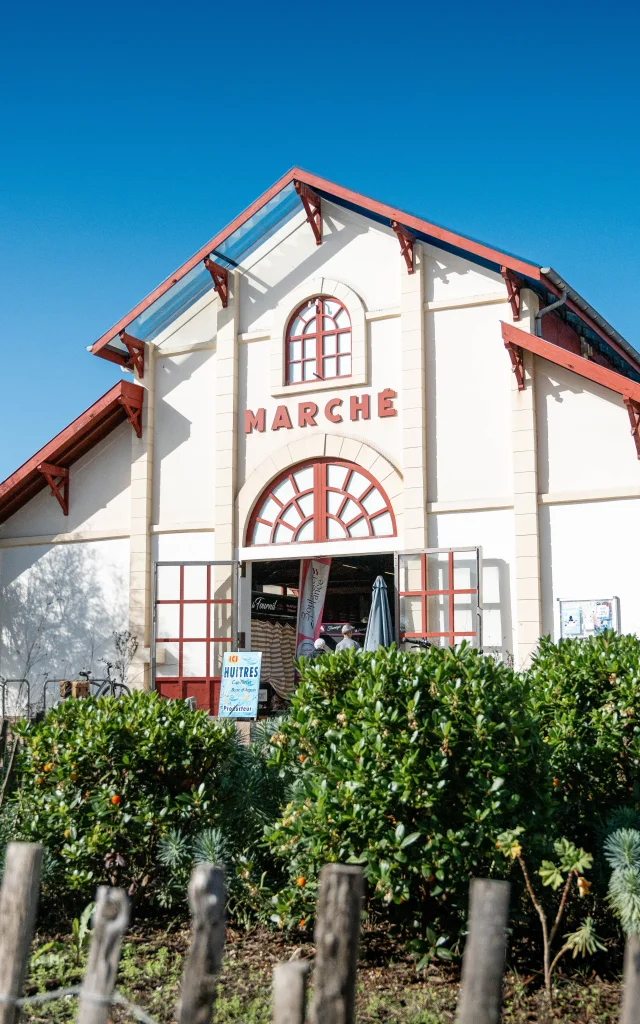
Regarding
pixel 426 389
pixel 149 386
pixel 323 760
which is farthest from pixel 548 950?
pixel 149 386

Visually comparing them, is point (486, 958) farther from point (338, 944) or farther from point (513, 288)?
point (513, 288)

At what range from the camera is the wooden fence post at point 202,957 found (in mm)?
2709

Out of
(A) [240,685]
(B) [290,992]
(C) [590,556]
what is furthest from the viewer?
(C) [590,556]

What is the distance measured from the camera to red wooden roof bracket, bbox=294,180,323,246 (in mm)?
13383

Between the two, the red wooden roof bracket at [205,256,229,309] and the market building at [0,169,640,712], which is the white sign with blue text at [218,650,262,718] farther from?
the red wooden roof bracket at [205,256,229,309]

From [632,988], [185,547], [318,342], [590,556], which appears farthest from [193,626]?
[632,988]

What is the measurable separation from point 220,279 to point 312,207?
5.41 ft

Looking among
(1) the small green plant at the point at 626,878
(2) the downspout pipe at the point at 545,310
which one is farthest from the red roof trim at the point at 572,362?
(1) the small green plant at the point at 626,878

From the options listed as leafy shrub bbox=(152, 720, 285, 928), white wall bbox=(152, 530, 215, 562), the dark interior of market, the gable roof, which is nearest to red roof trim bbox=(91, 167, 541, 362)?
the gable roof

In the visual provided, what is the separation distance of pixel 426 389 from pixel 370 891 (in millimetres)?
8761

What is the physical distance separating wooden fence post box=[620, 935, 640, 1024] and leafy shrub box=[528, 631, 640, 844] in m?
2.89

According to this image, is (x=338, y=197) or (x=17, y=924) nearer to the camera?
(x=17, y=924)

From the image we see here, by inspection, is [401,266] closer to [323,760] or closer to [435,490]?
[435,490]

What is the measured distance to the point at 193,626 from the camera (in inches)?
539
